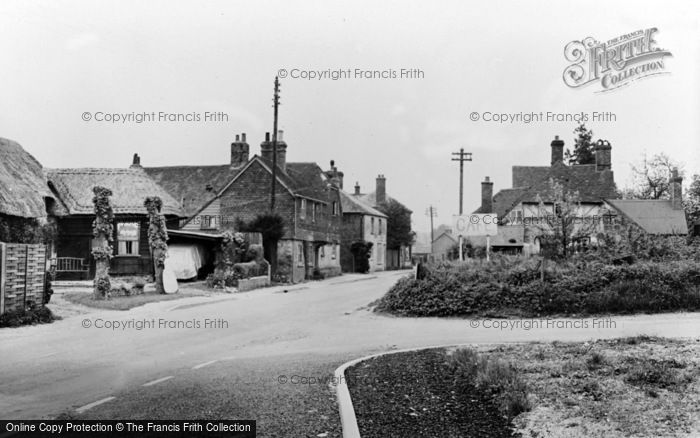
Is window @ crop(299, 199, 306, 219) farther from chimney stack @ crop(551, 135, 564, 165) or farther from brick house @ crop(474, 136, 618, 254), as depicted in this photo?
chimney stack @ crop(551, 135, 564, 165)

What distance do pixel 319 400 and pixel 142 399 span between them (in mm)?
2107

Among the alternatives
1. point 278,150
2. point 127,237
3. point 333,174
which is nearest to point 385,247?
point 333,174

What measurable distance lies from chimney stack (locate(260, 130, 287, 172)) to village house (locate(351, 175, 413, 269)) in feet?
67.3

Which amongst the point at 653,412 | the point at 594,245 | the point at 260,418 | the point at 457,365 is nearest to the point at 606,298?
the point at 594,245

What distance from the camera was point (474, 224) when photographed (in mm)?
28328

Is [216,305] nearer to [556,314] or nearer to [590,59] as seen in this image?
[556,314]

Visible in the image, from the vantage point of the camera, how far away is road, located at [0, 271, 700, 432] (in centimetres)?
839

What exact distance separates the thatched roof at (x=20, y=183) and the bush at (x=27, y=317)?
4836 millimetres

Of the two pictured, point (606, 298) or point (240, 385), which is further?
point (606, 298)

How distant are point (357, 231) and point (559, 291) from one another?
40458 millimetres

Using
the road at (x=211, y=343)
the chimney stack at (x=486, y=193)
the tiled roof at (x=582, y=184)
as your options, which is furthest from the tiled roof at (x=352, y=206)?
the road at (x=211, y=343)

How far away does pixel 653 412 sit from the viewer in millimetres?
6543

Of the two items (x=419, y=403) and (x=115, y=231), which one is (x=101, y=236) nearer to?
(x=115, y=231)

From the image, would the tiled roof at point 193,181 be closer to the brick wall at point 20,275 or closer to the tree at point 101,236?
the tree at point 101,236
